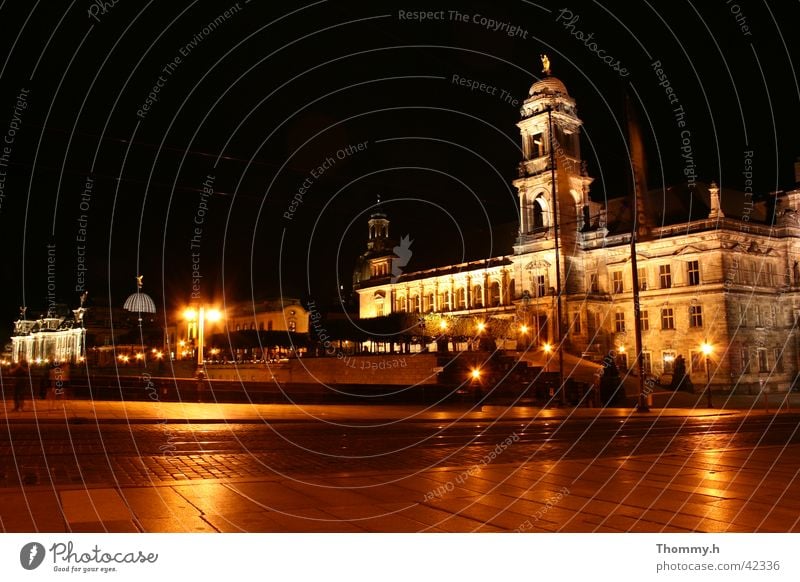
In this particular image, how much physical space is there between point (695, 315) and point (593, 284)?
10.3 meters

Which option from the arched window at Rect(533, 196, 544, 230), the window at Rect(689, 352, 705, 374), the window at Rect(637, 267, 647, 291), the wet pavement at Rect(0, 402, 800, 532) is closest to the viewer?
the wet pavement at Rect(0, 402, 800, 532)

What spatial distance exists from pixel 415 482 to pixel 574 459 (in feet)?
13.1

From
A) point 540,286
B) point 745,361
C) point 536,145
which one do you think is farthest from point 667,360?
point 536,145

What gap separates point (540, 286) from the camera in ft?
212

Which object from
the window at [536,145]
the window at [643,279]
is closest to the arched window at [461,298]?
the window at [536,145]

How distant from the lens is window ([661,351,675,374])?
5610 centimetres

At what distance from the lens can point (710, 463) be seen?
1140 cm

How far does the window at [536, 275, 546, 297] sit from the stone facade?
0.15 meters

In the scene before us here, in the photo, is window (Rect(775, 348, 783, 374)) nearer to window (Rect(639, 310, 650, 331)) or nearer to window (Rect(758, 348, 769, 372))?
window (Rect(758, 348, 769, 372))

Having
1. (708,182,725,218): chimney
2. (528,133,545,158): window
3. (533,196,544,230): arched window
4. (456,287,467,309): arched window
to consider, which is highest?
(528,133,545,158): window

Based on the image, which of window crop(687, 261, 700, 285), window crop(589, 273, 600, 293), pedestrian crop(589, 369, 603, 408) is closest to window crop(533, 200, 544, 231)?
window crop(589, 273, 600, 293)

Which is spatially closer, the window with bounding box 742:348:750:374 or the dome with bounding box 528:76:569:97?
the window with bounding box 742:348:750:374

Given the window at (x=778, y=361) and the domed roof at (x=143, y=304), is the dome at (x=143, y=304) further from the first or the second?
the window at (x=778, y=361)

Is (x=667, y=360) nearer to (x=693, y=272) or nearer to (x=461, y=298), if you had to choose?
(x=693, y=272)
